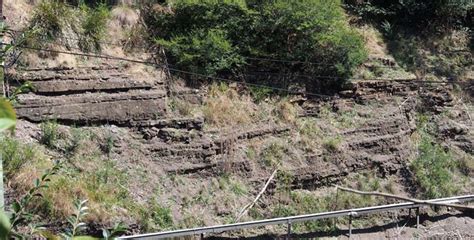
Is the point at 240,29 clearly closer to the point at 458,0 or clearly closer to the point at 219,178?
the point at 219,178

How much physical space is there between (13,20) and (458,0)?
11755 millimetres

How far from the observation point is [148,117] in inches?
524

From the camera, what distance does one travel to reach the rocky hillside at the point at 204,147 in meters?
11.5

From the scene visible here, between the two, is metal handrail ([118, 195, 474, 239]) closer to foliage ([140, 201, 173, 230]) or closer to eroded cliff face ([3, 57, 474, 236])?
foliage ([140, 201, 173, 230])

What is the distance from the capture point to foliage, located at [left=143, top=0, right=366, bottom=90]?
14.8 meters

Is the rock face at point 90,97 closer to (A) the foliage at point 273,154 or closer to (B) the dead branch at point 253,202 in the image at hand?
(A) the foliage at point 273,154

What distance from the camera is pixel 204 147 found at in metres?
13.2

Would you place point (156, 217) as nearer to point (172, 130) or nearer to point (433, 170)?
point (172, 130)

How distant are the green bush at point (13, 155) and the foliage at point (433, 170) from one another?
25.6ft

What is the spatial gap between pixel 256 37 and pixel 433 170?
4.72m

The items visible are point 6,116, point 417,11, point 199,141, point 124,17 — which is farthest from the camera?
point 417,11

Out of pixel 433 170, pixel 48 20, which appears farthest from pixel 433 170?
pixel 48 20

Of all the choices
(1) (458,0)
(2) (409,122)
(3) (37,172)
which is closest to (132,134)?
(3) (37,172)

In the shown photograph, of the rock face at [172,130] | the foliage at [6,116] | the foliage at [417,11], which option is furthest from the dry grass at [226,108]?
the foliage at [6,116]
